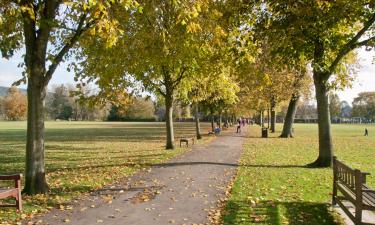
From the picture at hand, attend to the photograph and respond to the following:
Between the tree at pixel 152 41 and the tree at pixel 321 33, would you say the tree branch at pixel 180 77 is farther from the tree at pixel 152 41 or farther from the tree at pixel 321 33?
the tree at pixel 321 33

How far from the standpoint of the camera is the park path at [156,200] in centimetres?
837

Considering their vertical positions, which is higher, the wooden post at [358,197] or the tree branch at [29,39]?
the tree branch at [29,39]

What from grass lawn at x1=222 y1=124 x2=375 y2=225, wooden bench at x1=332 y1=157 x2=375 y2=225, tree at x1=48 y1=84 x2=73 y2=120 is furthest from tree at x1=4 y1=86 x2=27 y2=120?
wooden bench at x1=332 y1=157 x2=375 y2=225

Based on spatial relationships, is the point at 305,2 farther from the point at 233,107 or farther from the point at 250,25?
the point at 233,107

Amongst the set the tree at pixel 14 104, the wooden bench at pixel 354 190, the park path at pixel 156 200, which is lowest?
the park path at pixel 156 200

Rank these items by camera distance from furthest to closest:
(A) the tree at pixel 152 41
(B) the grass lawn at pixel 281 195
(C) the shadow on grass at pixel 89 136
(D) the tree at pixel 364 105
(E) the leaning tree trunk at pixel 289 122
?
(D) the tree at pixel 364 105, (E) the leaning tree trunk at pixel 289 122, (C) the shadow on grass at pixel 89 136, (A) the tree at pixel 152 41, (B) the grass lawn at pixel 281 195

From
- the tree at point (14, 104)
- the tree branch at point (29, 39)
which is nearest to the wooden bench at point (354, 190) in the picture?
the tree branch at point (29, 39)

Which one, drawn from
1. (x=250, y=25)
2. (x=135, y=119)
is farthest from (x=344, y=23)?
(x=135, y=119)

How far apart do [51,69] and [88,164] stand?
7.63 metres

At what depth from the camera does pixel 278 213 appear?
8.99m

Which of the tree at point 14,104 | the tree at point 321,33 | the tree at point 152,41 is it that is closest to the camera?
the tree at point 152,41

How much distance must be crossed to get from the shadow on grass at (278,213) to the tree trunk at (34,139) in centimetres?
519

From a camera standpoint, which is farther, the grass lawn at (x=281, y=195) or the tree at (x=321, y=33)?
the tree at (x=321, y=33)

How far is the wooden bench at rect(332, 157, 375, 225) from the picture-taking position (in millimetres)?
6949
